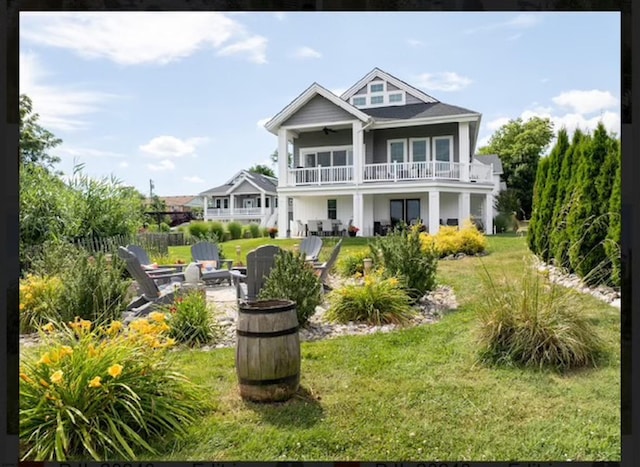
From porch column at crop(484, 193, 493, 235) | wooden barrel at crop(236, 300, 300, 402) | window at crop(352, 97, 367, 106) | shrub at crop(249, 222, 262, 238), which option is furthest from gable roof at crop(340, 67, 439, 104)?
wooden barrel at crop(236, 300, 300, 402)

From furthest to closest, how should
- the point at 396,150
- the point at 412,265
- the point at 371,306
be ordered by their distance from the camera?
1. the point at 396,150
2. the point at 412,265
3. the point at 371,306

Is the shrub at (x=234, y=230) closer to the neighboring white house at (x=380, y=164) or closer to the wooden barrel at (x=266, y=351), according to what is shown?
the neighboring white house at (x=380, y=164)

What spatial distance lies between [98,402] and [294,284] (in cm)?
217

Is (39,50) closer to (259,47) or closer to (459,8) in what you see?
(259,47)

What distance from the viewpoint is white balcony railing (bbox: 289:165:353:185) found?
10875 mm

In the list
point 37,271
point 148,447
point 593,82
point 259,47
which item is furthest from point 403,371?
point 37,271

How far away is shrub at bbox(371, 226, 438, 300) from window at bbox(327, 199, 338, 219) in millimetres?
6383

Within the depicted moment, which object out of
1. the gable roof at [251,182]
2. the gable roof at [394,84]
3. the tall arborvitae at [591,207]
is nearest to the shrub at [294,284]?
the tall arborvitae at [591,207]

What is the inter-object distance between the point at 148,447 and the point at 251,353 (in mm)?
711

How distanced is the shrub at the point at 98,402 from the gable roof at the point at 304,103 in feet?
29.9

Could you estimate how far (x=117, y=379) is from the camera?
2.27 m

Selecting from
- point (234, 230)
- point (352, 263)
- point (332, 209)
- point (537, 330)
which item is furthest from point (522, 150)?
point (537, 330)

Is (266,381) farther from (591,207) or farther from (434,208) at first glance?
(434,208)

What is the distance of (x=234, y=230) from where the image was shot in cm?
1003
